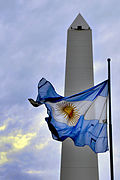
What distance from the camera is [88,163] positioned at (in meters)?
11.3

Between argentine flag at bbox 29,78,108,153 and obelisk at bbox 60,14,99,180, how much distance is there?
152cm

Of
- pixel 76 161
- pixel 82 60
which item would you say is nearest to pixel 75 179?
pixel 76 161

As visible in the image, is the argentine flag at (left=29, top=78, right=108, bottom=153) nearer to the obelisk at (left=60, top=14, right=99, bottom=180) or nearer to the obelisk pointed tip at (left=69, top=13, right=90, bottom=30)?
the obelisk at (left=60, top=14, right=99, bottom=180)

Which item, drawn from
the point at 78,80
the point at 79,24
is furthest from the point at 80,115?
the point at 79,24

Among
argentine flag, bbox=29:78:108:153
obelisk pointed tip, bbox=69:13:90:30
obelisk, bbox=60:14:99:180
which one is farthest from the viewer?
obelisk pointed tip, bbox=69:13:90:30

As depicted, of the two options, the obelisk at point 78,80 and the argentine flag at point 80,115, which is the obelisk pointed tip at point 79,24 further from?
the argentine flag at point 80,115

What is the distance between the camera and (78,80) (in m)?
12.8

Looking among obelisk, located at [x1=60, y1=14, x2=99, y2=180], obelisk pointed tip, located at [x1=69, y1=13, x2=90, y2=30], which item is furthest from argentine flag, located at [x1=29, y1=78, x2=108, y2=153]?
obelisk pointed tip, located at [x1=69, y1=13, x2=90, y2=30]

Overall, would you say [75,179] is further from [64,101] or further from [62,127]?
[64,101]

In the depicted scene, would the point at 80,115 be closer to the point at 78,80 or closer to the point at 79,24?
the point at 78,80

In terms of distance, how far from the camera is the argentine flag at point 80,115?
9773 millimetres

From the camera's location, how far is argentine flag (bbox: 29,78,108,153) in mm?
9773

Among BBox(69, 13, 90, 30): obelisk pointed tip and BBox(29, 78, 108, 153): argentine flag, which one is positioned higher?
BBox(69, 13, 90, 30): obelisk pointed tip

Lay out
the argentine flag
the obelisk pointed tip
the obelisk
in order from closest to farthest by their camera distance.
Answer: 1. the argentine flag
2. the obelisk
3. the obelisk pointed tip
